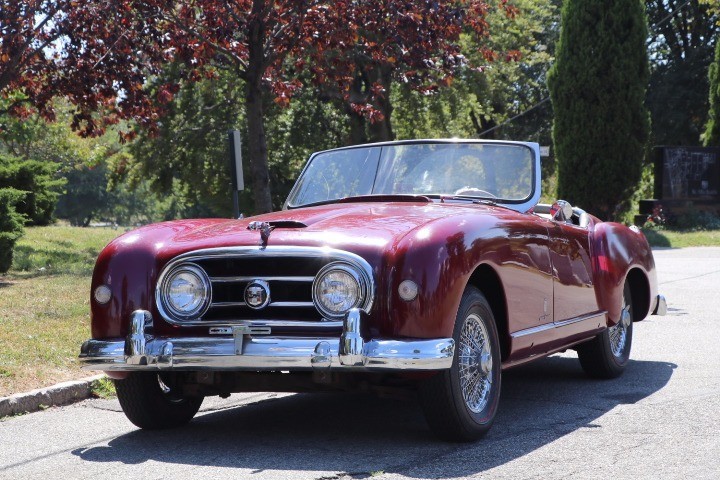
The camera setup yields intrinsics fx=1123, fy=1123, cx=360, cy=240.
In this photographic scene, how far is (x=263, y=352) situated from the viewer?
5.32 metres

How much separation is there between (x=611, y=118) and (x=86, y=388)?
2209 centimetres

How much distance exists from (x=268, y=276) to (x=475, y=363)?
1156 millimetres

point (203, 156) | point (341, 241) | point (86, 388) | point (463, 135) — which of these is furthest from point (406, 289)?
point (463, 135)

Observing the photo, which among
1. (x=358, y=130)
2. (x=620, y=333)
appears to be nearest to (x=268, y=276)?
(x=620, y=333)

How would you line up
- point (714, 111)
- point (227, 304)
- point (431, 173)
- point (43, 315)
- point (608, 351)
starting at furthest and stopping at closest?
point (714, 111) < point (43, 315) < point (608, 351) < point (431, 173) < point (227, 304)

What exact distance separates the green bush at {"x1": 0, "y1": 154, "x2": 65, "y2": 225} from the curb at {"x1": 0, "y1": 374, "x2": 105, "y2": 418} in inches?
535

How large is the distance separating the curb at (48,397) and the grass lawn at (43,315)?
0.51 ft

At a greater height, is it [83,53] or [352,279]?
[83,53]

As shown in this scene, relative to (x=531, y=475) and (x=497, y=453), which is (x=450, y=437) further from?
(x=531, y=475)

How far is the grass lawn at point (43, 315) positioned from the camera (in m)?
7.89

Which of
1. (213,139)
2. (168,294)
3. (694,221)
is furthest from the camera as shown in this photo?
(213,139)

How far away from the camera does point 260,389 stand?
574 centimetres

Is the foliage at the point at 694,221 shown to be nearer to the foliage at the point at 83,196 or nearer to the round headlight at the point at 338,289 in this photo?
the round headlight at the point at 338,289

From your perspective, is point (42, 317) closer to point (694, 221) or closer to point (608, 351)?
point (608, 351)
